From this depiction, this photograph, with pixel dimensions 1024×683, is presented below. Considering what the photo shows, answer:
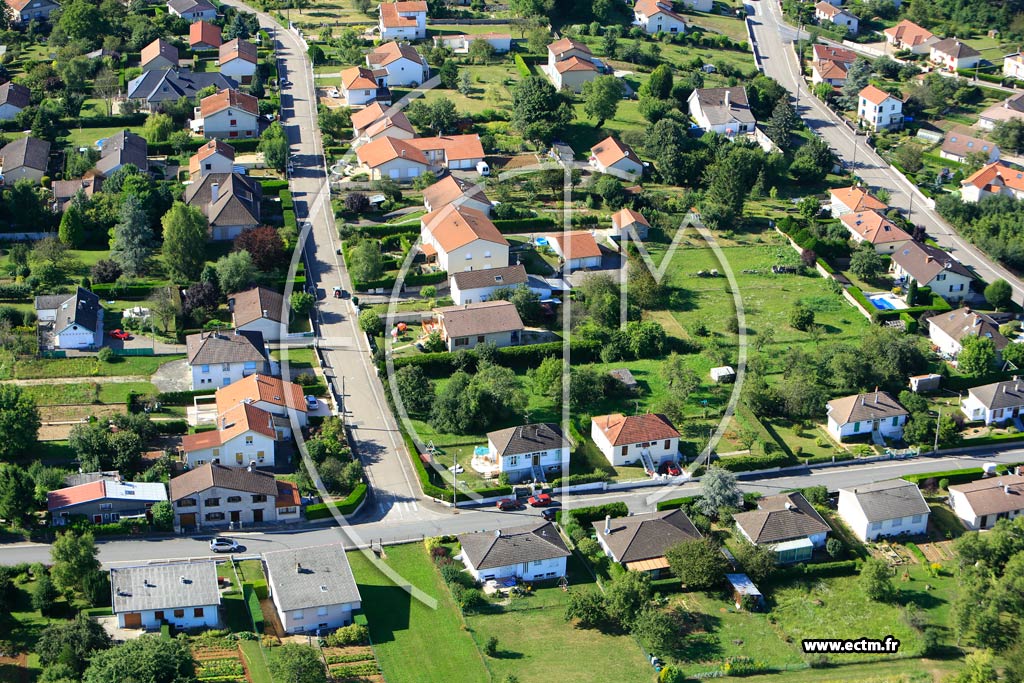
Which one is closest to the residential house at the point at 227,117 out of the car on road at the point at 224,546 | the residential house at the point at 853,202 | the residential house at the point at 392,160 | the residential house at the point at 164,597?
the residential house at the point at 392,160

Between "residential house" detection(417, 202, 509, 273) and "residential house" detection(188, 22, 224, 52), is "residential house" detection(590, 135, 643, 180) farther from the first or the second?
"residential house" detection(188, 22, 224, 52)

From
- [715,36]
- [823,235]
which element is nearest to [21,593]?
[823,235]

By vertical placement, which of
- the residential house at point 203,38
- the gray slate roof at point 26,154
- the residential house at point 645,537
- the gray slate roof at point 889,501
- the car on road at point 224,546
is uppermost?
the residential house at point 203,38

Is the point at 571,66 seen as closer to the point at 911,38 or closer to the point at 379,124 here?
the point at 379,124

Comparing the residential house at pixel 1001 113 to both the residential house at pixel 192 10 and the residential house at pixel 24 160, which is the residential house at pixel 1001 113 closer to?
the residential house at pixel 192 10

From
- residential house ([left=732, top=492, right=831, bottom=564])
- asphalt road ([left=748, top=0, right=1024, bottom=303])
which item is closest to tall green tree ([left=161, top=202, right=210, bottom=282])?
residential house ([left=732, top=492, right=831, bottom=564])

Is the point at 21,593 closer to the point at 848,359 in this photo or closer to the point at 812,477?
the point at 812,477

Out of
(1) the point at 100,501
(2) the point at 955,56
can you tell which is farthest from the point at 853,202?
(1) the point at 100,501
